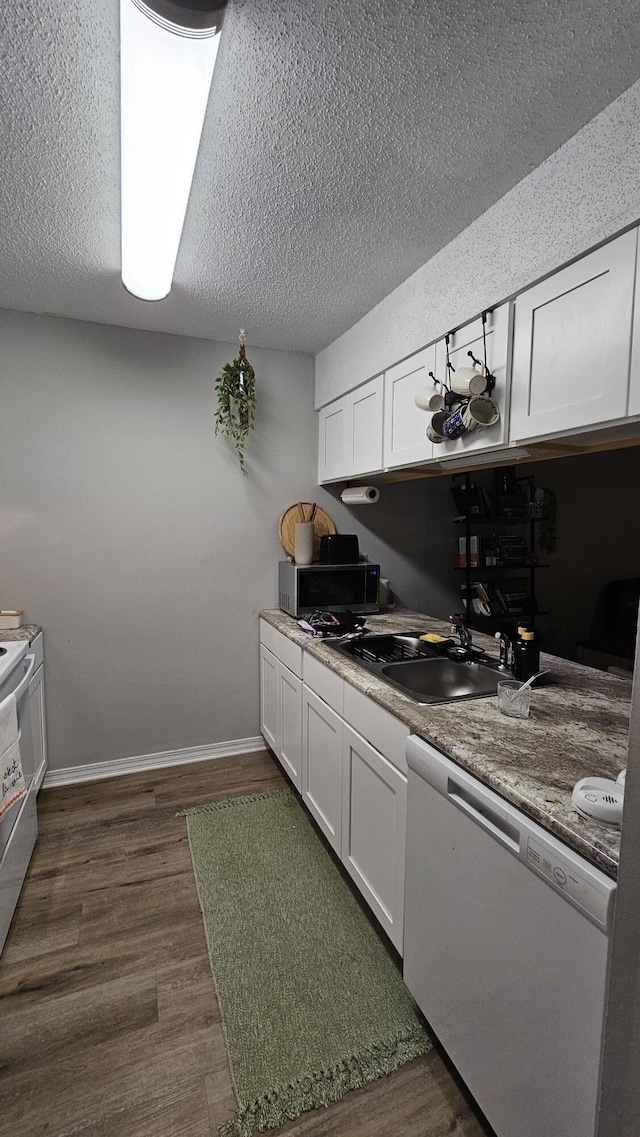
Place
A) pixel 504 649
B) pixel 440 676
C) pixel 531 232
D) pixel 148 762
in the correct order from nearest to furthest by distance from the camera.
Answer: pixel 531 232 → pixel 504 649 → pixel 440 676 → pixel 148 762

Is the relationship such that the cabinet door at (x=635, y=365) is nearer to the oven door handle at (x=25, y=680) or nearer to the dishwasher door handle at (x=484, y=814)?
the dishwasher door handle at (x=484, y=814)

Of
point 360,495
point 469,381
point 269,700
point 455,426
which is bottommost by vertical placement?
point 269,700

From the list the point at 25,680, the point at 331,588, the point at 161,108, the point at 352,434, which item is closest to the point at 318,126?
the point at 161,108

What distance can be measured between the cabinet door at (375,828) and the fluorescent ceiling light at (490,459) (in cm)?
105

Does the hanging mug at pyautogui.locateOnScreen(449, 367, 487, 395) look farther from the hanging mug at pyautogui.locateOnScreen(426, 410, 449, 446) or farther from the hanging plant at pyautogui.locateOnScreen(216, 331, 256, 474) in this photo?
the hanging plant at pyautogui.locateOnScreen(216, 331, 256, 474)

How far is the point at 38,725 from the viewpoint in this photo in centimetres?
234

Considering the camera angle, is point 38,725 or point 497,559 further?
point 497,559

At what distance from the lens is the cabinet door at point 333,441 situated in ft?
8.70

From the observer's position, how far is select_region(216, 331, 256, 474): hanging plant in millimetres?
2635

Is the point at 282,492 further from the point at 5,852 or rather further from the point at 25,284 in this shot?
the point at 5,852

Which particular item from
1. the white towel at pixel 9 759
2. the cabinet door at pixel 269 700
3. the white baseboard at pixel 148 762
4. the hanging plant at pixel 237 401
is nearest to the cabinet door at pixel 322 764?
the cabinet door at pixel 269 700

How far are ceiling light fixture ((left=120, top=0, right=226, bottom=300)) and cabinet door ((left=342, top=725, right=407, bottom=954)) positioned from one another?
1698 millimetres

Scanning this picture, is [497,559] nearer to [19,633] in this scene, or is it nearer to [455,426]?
[455,426]

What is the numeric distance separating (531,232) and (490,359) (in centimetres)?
34
